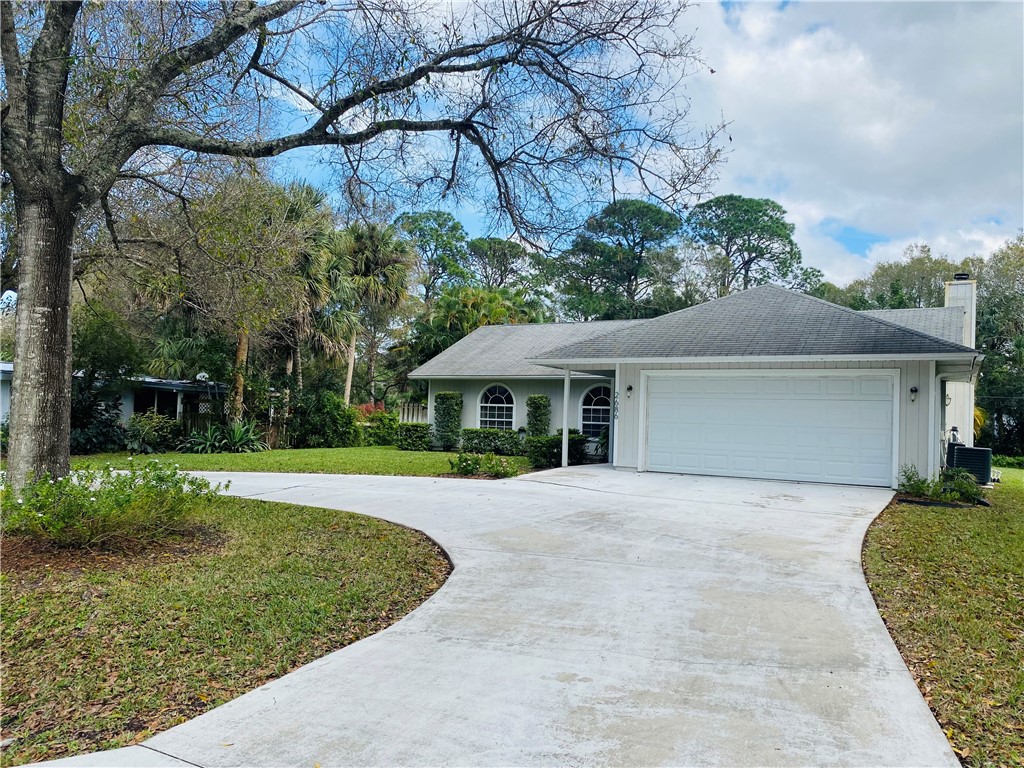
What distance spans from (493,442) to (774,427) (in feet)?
27.1

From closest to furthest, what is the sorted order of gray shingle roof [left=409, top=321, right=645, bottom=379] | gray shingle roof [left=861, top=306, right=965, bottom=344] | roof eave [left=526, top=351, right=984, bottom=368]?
roof eave [left=526, top=351, right=984, bottom=368] < gray shingle roof [left=861, top=306, right=965, bottom=344] < gray shingle roof [left=409, top=321, right=645, bottom=379]

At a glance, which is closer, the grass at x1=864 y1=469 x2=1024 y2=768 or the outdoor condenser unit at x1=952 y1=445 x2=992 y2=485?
the grass at x1=864 y1=469 x2=1024 y2=768

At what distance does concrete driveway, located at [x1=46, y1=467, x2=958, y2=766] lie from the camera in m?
2.88

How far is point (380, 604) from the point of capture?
4.96m

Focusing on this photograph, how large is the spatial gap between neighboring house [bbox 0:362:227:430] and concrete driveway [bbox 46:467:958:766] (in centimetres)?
1596

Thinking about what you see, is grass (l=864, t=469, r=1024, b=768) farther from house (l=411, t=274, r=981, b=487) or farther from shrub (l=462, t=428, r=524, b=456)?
shrub (l=462, t=428, r=524, b=456)

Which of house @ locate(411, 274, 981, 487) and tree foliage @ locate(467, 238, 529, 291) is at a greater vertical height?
tree foliage @ locate(467, 238, 529, 291)

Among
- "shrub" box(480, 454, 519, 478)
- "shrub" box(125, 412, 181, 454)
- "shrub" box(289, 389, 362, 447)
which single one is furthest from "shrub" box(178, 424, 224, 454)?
"shrub" box(480, 454, 519, 478)

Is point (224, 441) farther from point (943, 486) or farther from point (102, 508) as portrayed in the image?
point (943, 486)

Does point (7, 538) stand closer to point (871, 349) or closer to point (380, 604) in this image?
point (380, 604)

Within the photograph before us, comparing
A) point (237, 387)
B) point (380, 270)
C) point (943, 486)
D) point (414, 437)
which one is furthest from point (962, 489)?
point (380, 270)

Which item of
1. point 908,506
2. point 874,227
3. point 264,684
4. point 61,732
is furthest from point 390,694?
point 874,227

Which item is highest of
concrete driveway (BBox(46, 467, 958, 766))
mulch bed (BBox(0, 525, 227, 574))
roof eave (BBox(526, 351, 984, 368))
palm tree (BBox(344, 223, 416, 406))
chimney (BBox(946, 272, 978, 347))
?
palm tree (BBox(344, 223, 416, 406))

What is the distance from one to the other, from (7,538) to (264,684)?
3.59 meters
